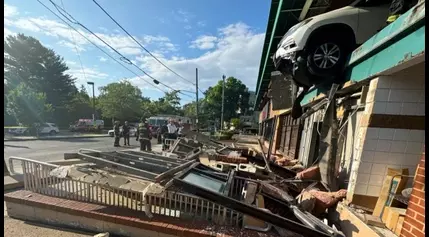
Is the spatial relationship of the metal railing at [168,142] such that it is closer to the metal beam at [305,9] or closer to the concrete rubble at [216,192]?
the concrete rubble at [216,192]

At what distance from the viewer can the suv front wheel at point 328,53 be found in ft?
14.9

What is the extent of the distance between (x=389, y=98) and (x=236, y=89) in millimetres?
46648

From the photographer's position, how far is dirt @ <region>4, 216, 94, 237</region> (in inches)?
120

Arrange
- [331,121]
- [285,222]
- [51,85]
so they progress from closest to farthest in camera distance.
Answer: [285,222]
[331,121]
[51,85]

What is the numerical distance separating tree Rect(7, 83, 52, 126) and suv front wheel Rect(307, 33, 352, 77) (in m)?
27.2

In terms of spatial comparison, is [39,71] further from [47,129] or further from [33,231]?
[33,231]

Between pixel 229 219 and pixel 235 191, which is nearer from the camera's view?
pixel 229 219

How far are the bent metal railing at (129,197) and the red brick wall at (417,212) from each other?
1.72m

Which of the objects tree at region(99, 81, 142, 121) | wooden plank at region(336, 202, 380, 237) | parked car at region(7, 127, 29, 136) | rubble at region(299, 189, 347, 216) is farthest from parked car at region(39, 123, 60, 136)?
wooden plank at region(336, 202, 380, 237)

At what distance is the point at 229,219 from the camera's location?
10.1 feet

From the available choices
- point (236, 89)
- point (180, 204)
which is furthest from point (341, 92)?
point (236, 89)

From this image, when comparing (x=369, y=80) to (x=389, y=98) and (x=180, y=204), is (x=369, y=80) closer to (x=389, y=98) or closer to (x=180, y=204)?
(x=389, y=98)

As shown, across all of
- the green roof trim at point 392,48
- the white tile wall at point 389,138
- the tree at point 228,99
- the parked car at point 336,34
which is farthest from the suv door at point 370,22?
the tree at point 228,99

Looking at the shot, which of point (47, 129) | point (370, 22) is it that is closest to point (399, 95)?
point (370, 22)
